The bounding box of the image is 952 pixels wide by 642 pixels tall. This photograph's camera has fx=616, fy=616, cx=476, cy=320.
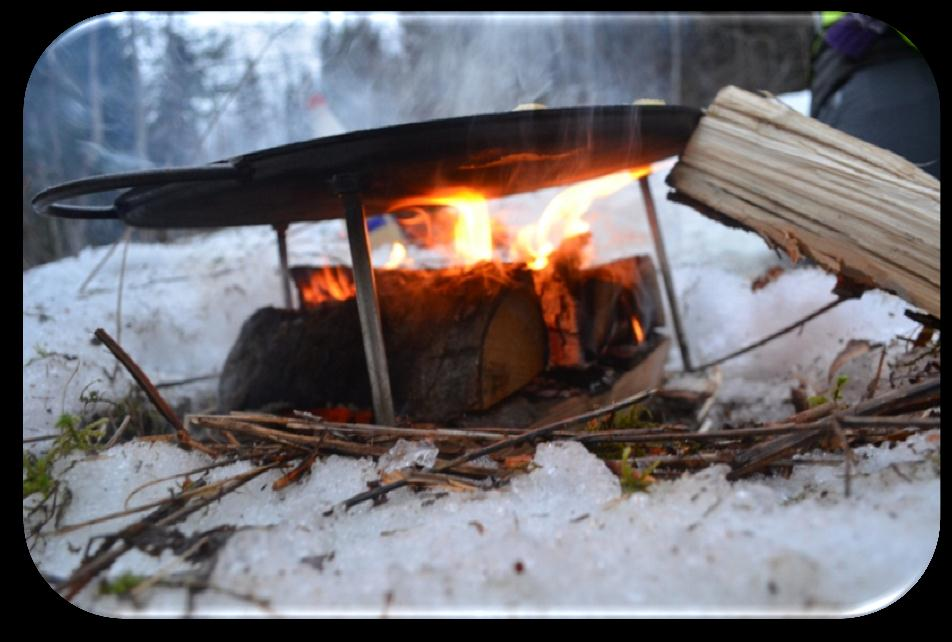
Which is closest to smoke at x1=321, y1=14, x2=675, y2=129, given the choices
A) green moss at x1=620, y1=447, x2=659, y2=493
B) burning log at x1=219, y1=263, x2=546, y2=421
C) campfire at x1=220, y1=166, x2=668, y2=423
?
campfire at x1=220, y1=166, x2=668, y2=423

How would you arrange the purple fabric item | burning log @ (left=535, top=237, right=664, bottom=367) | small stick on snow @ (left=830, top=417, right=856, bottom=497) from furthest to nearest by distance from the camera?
the purple fabric item < burning log @ (left=535, top=237, right=664, bottom=367) < small stick on snow @ (left=830, top=417, right=856, bottom=497)

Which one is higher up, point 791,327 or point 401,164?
point 401,164

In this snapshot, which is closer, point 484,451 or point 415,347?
point 484,451

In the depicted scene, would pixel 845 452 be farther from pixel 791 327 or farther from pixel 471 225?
pixel 471 225

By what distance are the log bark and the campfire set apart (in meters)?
0.59

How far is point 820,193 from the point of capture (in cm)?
158

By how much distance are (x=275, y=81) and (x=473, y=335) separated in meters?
2.48

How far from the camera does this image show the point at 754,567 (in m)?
0.86

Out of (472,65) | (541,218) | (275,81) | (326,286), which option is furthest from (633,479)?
(275,81)

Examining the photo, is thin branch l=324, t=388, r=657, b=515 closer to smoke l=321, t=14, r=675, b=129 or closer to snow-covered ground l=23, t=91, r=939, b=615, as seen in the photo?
snow-covered ground l=23, t=91, r=939, b=615

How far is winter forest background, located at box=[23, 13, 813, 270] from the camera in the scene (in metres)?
2.57

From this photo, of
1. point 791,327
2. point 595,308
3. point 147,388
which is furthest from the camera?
point 595,308

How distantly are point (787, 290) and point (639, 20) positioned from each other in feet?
7.15
